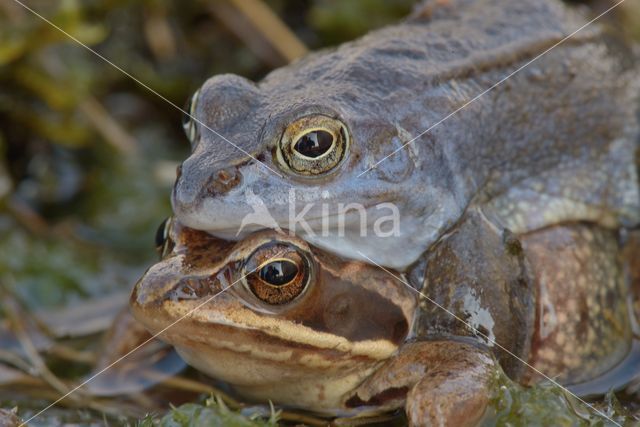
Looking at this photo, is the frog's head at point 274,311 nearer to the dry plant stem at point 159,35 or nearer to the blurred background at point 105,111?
the blurred background at point 105,111

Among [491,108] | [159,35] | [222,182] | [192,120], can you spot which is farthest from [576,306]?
[159,35]

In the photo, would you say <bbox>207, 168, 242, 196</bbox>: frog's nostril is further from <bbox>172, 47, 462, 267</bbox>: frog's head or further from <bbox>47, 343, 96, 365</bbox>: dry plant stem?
<bbox>47, 343, 96, 365</bbox>: dry plant stem

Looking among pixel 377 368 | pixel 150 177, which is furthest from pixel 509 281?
pixel 150 177

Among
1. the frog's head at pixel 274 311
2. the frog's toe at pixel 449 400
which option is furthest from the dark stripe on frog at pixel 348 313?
the frog's toe at pixel 449 400

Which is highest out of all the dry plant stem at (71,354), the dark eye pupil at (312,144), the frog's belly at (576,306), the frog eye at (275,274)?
the dark eye pupil at (312,144)

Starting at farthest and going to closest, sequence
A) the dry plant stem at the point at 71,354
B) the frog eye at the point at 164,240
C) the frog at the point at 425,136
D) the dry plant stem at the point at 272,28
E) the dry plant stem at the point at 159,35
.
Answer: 1. the dry plant stem at the point at 159,35
2. the dry plant stem at the point at 272,28
3. the dry plant stem at the point at 71,354
4. the frog eye at the point at 164,240
5. the frog at the point at 425,136

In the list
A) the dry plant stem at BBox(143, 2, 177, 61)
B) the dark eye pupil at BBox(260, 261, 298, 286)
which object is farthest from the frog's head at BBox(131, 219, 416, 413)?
the dry plant stem at BBox(143, 2, 177, 61)

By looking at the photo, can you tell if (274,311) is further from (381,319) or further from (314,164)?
(314,164)
